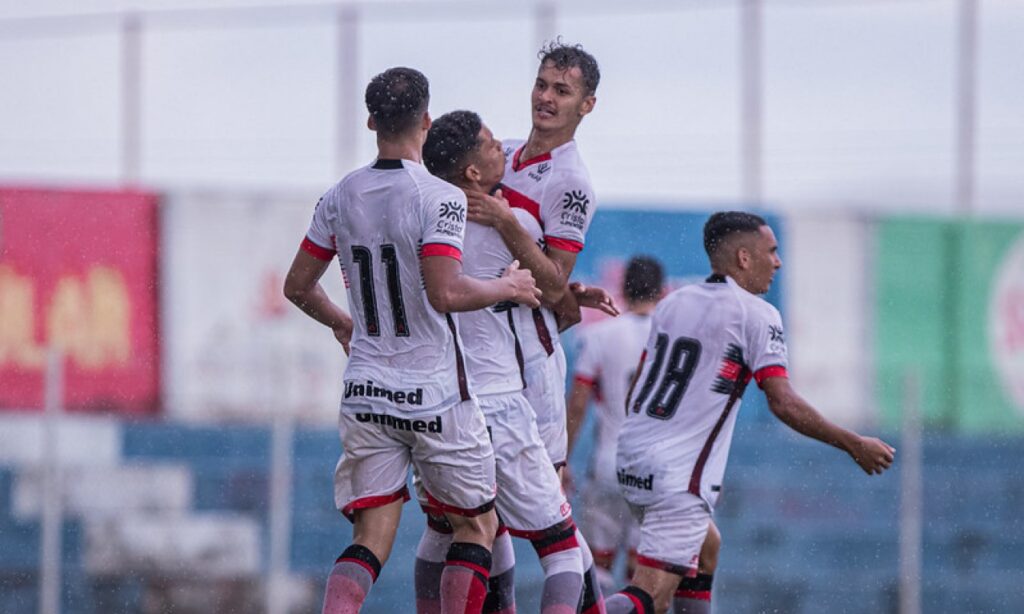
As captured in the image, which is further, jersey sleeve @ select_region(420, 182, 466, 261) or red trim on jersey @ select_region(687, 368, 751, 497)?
red trim on jersey @ select_region(687, 368, 751, 497)

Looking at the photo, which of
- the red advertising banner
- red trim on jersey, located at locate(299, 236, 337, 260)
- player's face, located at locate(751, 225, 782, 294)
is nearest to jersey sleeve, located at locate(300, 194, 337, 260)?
red trim on jersey, located at locate(299, 236, 337, 260)

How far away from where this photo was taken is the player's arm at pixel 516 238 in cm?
604

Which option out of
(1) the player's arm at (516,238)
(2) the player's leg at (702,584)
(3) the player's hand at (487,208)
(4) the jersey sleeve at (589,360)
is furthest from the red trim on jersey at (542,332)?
(4) the jersey sleeve at (589,360)

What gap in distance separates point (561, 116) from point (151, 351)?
381 inches

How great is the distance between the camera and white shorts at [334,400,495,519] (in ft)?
18.8

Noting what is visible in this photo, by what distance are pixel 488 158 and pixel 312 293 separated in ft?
2.80

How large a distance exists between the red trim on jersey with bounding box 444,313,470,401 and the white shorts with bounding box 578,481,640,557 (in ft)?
12.9

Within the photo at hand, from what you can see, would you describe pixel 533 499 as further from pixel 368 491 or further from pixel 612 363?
pixel 612 363

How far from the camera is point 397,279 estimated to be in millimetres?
5664

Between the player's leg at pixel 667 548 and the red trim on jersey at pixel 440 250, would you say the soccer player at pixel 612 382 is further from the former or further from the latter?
the red trim on jersey at pixel 440 250

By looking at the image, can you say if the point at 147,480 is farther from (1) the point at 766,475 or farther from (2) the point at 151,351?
(1) the point at 766,475

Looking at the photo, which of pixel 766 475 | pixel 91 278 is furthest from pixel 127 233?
pixel 766 475

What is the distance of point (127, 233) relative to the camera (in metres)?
15.4

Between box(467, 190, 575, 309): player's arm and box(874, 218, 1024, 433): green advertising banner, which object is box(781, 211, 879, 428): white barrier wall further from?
box(467, 190, 575, 309): player's arm
